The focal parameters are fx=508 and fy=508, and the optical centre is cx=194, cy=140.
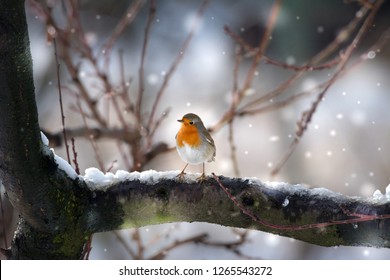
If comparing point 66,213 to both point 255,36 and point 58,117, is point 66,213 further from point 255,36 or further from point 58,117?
point 255,36

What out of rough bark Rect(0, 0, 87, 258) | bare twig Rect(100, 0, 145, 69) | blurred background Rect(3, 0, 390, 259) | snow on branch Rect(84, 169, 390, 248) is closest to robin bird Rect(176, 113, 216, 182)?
snow on branch Rect(84, 169, 390, 248)

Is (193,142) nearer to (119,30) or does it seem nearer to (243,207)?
(243,207)

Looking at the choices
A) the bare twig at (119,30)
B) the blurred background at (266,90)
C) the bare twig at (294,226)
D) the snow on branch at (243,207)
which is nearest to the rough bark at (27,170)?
the snow on branch at (243,207)

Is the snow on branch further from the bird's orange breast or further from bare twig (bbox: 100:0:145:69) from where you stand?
bare twig (bbox: 100:0:145:69)

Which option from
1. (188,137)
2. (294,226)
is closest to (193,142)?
(188,137)

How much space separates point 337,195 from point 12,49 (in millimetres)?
962

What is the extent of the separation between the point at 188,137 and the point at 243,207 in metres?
0.36

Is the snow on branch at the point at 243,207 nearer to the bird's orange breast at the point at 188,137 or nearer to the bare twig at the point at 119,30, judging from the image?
the bird's orange breast at the point at 188,137

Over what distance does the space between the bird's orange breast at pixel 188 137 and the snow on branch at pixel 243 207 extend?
20 centimetres

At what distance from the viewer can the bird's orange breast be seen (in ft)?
5.66

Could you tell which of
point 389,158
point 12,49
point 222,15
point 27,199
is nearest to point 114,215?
point 27,199

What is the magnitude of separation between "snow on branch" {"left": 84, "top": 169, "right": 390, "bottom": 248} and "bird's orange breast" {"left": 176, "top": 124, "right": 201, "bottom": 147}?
0.20 meters

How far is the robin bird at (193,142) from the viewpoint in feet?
5.67

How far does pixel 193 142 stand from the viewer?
1727 millimetres
